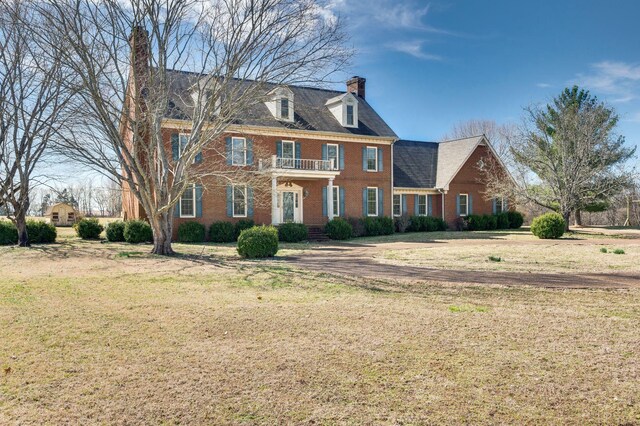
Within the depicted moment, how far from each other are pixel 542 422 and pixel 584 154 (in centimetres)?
2771

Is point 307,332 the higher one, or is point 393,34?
point 393,34

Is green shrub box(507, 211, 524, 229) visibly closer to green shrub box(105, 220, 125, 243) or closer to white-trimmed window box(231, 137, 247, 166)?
white-trimmed window box(231, 137, 247, 166)

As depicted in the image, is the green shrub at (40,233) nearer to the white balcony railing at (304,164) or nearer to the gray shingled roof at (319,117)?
the gray shingled roof at (319,117)

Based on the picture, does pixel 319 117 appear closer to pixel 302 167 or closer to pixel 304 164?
pixel 304 164

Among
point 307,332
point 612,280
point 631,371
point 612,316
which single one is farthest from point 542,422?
point 612,280

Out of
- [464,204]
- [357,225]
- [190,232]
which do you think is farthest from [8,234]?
[464,204]

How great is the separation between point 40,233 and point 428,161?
25.4 meters

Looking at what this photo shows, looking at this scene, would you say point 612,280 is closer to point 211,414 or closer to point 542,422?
point 542,422

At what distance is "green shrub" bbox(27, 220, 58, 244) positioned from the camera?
23422 millimetres

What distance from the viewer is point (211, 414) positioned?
3.62m

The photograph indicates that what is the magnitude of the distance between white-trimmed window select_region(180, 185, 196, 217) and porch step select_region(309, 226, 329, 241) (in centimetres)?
635

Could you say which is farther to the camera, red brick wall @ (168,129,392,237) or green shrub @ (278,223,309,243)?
red brick wall @ (168,129,392,237)

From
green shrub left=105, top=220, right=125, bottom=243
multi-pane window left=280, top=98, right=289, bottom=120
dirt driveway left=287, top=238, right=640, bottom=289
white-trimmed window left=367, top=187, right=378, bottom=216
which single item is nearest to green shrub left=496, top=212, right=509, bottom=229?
white-trimmed window left=367, top=187, right=378, bottom=216

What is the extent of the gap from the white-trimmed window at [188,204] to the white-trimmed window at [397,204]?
1361 centimetres
